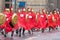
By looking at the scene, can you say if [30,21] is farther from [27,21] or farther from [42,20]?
[42,20]

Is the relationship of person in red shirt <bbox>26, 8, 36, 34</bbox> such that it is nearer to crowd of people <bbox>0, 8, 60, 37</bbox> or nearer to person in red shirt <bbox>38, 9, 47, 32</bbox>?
crowd of people <bbox>0, 8, 60, 37</bbox>

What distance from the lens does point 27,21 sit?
19.1 metres

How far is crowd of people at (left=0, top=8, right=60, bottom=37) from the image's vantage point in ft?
55.6

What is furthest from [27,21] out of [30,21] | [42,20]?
[42,20]

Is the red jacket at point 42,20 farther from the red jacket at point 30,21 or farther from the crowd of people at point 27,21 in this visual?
the red jacket at point 30,21

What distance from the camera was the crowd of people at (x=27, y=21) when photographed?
55.6ft

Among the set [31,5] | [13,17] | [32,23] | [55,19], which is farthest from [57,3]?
[13,17]

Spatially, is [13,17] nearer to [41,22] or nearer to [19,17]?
[19,17]

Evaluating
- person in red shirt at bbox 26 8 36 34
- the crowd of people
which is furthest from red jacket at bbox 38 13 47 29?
person in red shirt at bbox 26 8 36 34

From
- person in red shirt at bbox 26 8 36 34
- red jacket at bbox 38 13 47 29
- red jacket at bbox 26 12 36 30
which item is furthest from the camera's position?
red jacket at bbox 38 13 47 29

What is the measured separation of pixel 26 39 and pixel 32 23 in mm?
3832

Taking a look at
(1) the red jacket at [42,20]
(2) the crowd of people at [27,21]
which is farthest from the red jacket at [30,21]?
(1) the red jacket at [42,20]

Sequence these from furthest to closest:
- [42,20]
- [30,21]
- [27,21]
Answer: [42,20]
[30,21]
[27,21]

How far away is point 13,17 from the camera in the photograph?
16953 mm
